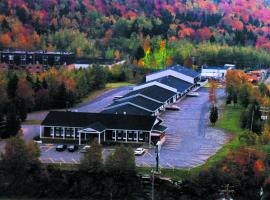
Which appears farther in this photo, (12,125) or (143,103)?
(143,103)

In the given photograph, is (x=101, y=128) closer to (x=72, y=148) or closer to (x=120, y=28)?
(x=72, y=148)

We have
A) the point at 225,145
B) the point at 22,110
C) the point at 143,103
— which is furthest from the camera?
the point at 143,103

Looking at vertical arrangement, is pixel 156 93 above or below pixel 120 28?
below

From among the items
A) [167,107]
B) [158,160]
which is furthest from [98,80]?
[158,160]

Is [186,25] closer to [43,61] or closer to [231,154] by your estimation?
[43,61]

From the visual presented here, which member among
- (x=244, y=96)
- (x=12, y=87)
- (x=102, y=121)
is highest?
(x=12, y=87)

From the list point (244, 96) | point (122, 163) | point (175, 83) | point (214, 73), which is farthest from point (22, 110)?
point (214, 73)
